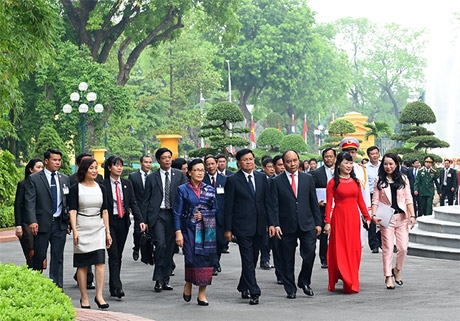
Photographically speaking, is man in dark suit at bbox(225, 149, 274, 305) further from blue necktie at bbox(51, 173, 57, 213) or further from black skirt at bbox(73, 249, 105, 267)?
blue necktie at bbox(51, 173, 57, 213)

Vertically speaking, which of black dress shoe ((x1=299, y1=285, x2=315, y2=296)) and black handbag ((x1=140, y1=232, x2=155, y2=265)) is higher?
black handbag ((x1=140, y1=232, x2=155, y2=265))

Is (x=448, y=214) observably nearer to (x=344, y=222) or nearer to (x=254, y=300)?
(x=344, y=222)

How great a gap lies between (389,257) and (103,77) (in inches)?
1046

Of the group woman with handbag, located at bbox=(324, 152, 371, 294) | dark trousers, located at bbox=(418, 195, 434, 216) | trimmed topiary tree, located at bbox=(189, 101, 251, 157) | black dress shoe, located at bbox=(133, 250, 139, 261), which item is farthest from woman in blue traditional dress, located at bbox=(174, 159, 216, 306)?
trimmed topiary tree, located at bbox=(189, 101, 251, 157)

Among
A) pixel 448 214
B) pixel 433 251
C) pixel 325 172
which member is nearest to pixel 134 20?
pixel 448 214

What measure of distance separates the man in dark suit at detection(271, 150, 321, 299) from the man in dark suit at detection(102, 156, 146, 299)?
194 centimetres

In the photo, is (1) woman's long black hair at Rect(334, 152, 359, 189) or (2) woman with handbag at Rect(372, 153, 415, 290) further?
(2) woman with handbag at Rect(372, 153, 415, 290)

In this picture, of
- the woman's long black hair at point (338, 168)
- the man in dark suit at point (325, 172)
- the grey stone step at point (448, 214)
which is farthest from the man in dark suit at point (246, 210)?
the grey stone step at point (448, 214)

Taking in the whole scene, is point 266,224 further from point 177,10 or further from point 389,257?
point 177,10

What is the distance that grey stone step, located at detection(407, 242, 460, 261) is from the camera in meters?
14.9

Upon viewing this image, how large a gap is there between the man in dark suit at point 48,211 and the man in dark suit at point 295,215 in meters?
2.72

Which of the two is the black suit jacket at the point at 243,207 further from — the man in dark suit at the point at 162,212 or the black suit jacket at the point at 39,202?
the black suit jacket at the point at 39,202

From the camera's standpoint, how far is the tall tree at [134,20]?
122 ft

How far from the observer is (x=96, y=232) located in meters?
9.61
